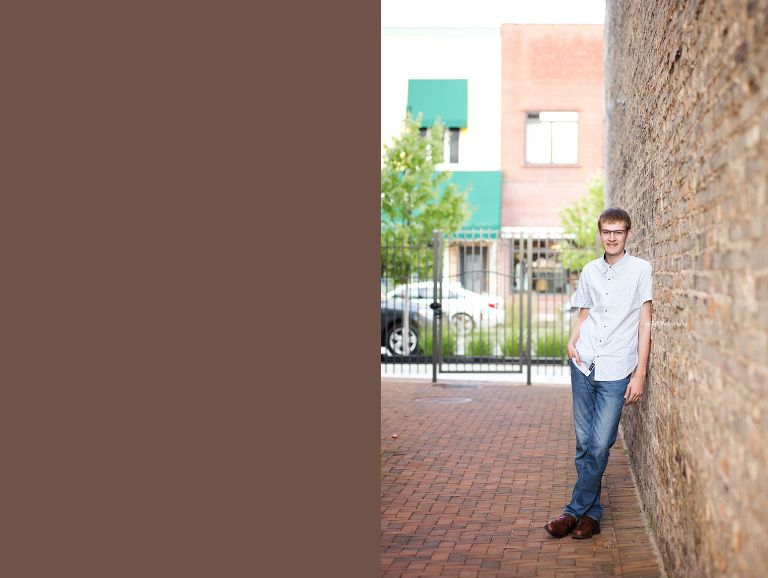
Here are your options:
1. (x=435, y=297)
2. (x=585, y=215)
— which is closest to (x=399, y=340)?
(x=435, y=297)

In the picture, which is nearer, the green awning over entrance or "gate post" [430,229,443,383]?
"gate post" [430,229,443,383]

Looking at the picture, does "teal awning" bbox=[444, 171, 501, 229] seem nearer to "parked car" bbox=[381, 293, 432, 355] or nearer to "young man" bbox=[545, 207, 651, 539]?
"parked car" bbox=[381, 293, 432, 355]

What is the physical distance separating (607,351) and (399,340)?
11.8 meters

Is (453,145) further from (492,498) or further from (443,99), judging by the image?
(492,498)

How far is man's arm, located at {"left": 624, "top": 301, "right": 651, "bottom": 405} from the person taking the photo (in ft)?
17.3

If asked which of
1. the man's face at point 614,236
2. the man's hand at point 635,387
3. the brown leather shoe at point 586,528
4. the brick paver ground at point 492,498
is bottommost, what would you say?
the brick paver ground at point 492,498

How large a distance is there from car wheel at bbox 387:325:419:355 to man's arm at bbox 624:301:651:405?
1163cm

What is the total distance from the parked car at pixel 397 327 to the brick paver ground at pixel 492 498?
5.21 meters

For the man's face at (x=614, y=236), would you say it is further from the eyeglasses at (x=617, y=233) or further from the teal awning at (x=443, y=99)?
the teal awning at (x=443, y=99)

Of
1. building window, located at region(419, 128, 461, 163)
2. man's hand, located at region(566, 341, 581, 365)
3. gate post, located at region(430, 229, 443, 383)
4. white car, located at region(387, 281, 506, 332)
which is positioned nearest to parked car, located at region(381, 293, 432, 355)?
white car, located at region(387, 281, 506, 332)

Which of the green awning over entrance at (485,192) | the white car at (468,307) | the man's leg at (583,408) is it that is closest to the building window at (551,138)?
the green awning over entrance at (485,192)

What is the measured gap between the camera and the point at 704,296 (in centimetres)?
361

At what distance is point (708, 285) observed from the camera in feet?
11.6

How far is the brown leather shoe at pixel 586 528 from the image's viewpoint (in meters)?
5.63
